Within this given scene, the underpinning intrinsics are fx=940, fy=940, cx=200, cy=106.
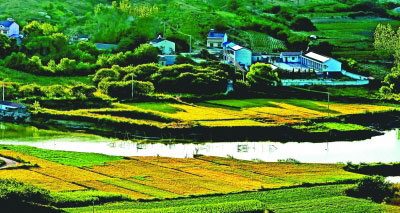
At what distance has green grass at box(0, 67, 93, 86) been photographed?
66125 millimetres

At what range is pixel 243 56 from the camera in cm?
7381

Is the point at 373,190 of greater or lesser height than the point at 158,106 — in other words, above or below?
below

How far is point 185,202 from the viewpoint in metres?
37.0

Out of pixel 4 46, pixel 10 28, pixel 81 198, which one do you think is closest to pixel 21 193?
pixel 81 198

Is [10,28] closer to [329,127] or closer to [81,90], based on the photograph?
[81,90]

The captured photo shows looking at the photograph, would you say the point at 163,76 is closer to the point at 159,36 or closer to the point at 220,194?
the point at 159,36

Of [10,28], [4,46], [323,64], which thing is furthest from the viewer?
[10,28]

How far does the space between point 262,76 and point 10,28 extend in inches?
1089

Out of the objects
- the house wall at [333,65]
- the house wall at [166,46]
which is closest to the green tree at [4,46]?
the house wall at [166,46]

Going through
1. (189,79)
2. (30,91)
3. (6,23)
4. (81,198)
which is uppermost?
(6,23)

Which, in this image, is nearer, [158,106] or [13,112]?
[13,112]

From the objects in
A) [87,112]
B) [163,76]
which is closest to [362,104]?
[163,76]

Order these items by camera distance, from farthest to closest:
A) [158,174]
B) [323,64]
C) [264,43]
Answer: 1. [264,43]
2. [323,64]
3. [158,174]

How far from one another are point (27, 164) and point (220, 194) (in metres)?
9.70
